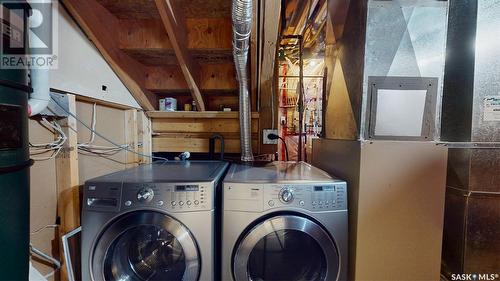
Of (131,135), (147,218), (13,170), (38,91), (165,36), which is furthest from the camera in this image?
(131,135)

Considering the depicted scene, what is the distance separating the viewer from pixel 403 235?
1124 millimetres

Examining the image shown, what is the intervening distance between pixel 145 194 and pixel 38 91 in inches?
24.6

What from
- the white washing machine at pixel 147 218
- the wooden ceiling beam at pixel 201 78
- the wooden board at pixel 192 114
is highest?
the wooden ceiling beam at pixel 201 78

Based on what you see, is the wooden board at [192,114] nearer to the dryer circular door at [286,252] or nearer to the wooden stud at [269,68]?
the wooden stud at [269,68]

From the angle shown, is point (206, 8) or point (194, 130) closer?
point (206, 8)

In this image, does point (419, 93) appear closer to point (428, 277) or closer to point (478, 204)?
point (478, 204)

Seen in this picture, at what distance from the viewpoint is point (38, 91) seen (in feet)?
2.88

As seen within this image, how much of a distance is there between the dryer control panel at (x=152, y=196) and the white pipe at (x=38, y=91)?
0.45 m

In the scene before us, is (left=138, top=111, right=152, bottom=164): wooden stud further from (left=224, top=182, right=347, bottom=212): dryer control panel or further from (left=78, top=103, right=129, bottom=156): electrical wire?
(left=224, top=182, right=347, bottom=212): dryer control panel

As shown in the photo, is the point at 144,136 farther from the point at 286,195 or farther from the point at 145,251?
the point at 286,195

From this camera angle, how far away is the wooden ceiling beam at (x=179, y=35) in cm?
127

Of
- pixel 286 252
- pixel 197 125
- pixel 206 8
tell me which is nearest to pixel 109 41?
pixel 206 8

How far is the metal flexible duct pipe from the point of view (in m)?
1.10

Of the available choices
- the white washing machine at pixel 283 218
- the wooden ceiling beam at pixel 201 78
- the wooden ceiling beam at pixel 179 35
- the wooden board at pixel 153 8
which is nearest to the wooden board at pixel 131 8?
the wooden board at pixel 153 8
